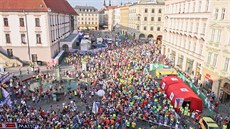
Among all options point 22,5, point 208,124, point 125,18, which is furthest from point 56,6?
point 125,18

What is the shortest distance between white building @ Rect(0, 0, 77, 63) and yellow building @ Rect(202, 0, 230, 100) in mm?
26801

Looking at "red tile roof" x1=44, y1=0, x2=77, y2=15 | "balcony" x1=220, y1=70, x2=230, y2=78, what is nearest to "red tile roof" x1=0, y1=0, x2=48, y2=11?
"red tile roof" x1=44, y1=0, x2=77, y2=15

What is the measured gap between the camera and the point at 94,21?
5310 inches

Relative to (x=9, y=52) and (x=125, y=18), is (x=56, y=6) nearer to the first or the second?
(x=9, y=52)

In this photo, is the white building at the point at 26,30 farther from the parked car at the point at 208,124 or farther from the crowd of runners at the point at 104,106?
the parked car at the point at 208,124

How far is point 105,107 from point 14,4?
1092 inches

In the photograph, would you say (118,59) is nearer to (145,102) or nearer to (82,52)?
(82,52)

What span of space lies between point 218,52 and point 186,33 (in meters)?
10.7

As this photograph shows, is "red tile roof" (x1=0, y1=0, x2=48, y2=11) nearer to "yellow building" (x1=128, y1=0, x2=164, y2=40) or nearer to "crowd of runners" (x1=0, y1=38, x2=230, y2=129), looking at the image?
"crowd of runners" (x1=0, y1=38, x2=230, y2=129)

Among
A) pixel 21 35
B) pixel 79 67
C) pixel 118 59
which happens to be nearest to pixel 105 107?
pixel 79 67

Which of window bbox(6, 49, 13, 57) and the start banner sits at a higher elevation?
window bbox(6, 49, 13, 57)

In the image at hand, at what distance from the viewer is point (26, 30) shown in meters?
37.6

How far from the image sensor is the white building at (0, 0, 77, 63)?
120 ft

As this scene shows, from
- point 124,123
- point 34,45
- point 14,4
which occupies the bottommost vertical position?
point 124,123
